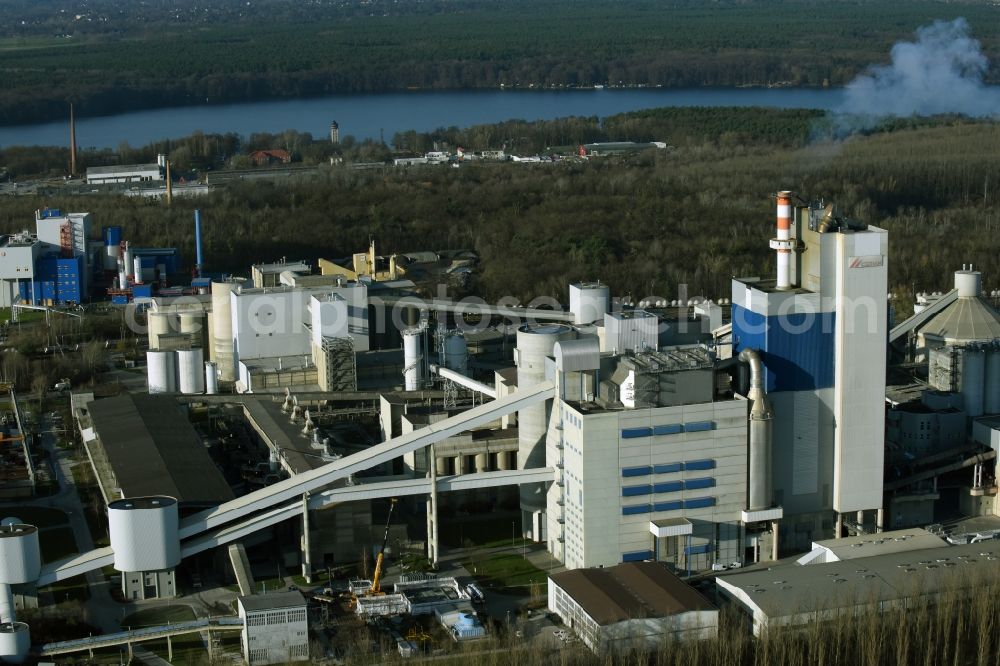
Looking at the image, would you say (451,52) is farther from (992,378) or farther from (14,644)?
(14,644)

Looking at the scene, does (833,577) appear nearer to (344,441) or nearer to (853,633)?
(853,633)

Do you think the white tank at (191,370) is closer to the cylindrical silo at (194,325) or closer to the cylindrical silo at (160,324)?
the cylindrical silo at (194,325)

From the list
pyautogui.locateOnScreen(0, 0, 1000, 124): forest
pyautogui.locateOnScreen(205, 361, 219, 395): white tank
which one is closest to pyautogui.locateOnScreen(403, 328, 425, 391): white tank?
pyautogui.locateOnScreen(205, 361, 219, 395): white tank

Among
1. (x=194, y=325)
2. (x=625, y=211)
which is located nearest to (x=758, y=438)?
(x=194, y=325)

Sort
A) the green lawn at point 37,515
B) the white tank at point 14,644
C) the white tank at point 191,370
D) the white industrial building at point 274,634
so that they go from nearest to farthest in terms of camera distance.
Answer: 1. the white tank at point 14,644
2. the white industrial building at point 274,634
3. the green lawn at point 37,515
4. the white tank at point 191,370

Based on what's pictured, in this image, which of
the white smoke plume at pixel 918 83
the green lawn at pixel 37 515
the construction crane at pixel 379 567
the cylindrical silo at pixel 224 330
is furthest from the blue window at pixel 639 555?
the white smoke plume at pixel 918 83

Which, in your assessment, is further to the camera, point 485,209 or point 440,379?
point 485,209

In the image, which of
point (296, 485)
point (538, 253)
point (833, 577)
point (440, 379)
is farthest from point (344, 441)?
point (538, 253)
